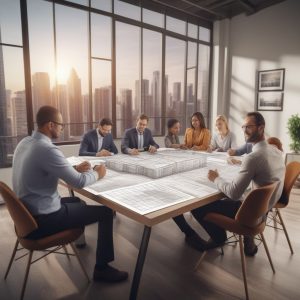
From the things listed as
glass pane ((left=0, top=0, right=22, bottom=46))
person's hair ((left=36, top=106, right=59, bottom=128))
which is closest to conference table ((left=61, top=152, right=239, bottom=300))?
person's hair ((left=36, top=106, right=59, bottom=128))

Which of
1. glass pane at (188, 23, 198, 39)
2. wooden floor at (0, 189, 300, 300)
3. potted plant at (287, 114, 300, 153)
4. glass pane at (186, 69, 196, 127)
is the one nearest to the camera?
wooden floor at (0, 189, 300, 300)

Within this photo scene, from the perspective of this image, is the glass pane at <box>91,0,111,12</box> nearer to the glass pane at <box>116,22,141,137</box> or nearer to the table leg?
the glass pane at <box>116,22,141,137</box>

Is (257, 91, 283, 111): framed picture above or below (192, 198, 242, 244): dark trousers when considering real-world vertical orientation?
above

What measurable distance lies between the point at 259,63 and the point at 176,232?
190 inches

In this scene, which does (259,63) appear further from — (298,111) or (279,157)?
(279,157)

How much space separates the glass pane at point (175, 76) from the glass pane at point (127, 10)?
0.92 m

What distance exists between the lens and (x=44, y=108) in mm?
1827

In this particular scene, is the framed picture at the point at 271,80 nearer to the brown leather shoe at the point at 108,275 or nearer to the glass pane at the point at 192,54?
the glass pane at the point at 192,54

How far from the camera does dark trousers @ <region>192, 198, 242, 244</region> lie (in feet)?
7.02

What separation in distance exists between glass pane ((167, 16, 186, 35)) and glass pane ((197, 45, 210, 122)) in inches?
26.9

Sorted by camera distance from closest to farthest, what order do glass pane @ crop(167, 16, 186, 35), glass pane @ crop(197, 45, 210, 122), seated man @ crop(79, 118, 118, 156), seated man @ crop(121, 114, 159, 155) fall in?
seated man @ crop(79, 118, 118, 156), seated man @ crop(121, 114, 159, 155), glass pane @ crop(167, 16, 186, 35), glass pane @ crop(197, 45, 210, 122)

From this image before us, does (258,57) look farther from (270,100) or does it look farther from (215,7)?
(215,7)

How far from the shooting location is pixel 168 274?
2.18m

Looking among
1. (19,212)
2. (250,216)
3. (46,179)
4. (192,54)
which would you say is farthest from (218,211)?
(192,54)
